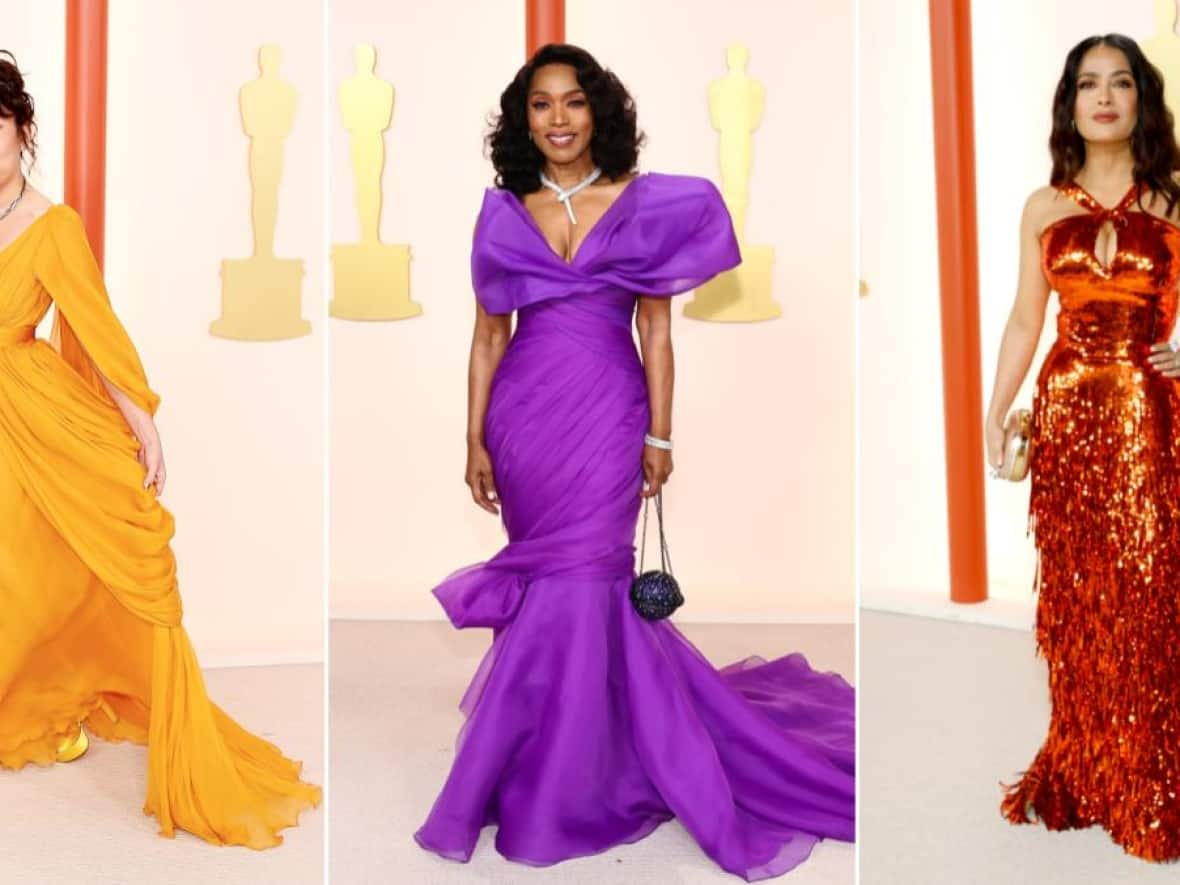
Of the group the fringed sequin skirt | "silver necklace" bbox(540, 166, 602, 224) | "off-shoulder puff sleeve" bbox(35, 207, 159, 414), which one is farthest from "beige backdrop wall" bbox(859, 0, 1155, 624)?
"off-shoulder puff sleeve" bbox(35, 207, 159, 414)

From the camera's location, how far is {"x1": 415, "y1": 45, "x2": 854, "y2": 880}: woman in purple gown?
300 centimetres

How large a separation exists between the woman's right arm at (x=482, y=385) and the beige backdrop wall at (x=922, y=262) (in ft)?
8.67

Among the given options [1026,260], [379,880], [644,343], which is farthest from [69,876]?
[1026,260]

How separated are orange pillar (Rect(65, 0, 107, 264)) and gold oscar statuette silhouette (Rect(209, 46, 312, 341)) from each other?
2.50ft

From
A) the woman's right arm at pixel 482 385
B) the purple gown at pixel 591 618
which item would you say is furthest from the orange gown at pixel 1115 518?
the woman's right arm at pixel 482 385

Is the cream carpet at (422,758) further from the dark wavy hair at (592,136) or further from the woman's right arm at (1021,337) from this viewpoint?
the dark wavy hair at (592,136)

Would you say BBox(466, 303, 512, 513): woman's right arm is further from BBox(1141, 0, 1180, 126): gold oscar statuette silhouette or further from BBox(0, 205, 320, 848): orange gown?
BBox(1141, 0, 1180, 126): gold oscar statuette silhouette

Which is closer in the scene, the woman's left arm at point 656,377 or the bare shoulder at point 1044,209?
the bare shoulder at point 1044,209

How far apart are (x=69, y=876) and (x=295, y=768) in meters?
0.68

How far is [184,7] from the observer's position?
15.2 ft

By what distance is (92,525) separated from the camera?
122 inches

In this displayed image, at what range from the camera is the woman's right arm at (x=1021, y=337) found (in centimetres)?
304

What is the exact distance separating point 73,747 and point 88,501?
88cm

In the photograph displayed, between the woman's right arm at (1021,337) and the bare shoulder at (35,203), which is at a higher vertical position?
the bare shoulder at (35,203)
